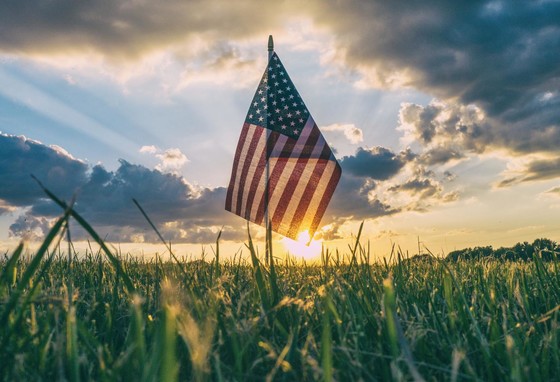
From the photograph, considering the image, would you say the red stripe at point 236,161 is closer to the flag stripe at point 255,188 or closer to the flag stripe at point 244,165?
the flag stripe at point 244,165

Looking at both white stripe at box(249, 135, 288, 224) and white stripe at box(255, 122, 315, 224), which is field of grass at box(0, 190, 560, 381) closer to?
white stripe at box(249, 135, 288, 224)

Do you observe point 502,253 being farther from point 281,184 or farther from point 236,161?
point 236,161

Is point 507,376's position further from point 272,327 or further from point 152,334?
point 152,334

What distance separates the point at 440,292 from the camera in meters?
2.85

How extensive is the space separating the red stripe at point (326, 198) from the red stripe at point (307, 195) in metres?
0.26

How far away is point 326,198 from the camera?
11008 millimetres

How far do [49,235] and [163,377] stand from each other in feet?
1.79

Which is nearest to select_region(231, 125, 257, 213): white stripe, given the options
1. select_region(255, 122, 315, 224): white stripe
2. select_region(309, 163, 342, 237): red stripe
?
select_region(255, 122, 315, 224): white stripe

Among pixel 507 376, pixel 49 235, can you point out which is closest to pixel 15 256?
pixel 49 235

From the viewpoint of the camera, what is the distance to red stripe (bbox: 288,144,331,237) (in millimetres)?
10633

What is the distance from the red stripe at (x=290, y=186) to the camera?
10625 millimetres

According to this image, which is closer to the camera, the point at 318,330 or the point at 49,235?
the point at 49,235

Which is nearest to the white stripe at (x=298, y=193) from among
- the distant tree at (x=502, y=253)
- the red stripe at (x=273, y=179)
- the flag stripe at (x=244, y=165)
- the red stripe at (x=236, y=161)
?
the red stripe at (x=273, y=179)

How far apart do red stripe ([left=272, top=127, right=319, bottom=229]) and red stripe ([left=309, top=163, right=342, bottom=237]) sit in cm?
67
